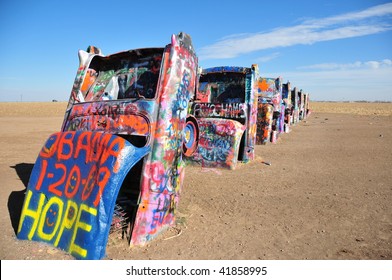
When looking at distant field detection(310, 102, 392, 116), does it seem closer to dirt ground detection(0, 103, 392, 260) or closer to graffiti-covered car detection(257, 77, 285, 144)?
graffiti-covered car detection(257, 77, 285, 144)

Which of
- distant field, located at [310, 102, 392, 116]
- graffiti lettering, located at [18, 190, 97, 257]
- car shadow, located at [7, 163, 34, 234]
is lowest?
car shadow, located at [7, 163, 34, 234]

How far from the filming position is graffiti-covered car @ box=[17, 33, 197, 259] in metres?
3.08

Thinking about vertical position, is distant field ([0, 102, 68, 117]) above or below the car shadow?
above

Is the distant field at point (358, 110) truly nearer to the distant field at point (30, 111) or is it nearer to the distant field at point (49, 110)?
the distant field at point (49, 110)

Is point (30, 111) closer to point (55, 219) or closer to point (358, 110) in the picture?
point (55, 219)

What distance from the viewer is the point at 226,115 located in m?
7.77

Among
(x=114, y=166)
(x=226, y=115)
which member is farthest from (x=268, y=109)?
(x=114, y=166)

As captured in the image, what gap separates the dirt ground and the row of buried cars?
10.3 inches

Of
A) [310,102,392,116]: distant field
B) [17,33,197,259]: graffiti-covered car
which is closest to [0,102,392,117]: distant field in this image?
[310,102,392,116]: distant field

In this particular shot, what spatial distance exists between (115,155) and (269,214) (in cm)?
242

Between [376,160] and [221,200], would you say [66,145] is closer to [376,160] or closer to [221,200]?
[221,200]

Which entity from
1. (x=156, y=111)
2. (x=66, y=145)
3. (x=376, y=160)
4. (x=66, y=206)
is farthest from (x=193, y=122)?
(x=376, y=160)

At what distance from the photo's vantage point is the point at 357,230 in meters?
3.80

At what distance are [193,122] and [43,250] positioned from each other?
8.48ft
